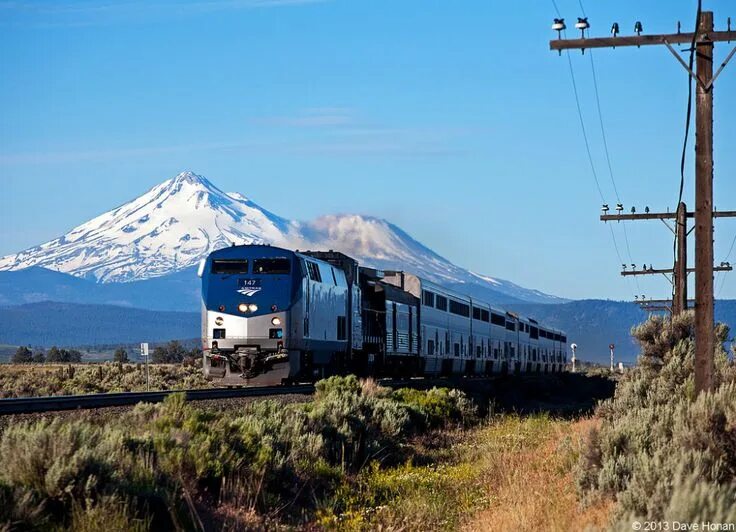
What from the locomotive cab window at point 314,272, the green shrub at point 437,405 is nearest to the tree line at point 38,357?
the locomotive cab window at point 314,272

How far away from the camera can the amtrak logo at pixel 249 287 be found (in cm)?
2964

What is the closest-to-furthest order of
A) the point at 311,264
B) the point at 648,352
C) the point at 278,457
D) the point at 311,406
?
the point at 278,457 → the point at 311,406 → the point at 311,264 → the point at 648,352

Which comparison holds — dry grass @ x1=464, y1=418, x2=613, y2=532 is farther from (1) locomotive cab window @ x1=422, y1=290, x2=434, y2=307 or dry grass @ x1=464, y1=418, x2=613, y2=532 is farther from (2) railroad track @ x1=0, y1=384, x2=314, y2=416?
(1) locomotive cab window @ x1=422, y1=290, x2=434, y2=307

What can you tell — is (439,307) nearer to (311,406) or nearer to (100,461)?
(311,406)

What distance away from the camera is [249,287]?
97.6 feet

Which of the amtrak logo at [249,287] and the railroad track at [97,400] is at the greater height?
the amtrak logo at [249,287]

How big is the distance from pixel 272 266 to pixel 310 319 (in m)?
1.80

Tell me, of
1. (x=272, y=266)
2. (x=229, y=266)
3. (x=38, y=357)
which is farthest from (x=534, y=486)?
(x=38, y=357)

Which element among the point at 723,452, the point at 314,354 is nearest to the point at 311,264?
the point at 314,354

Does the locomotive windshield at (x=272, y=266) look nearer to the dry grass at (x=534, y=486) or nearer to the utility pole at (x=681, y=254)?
the dry grass at (x=534, y=486)

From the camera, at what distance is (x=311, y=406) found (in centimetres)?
2138

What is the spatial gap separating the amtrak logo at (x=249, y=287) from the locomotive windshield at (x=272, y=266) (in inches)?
14.1

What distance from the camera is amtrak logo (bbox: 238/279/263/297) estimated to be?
29.6 meters

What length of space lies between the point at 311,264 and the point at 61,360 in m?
85.4
